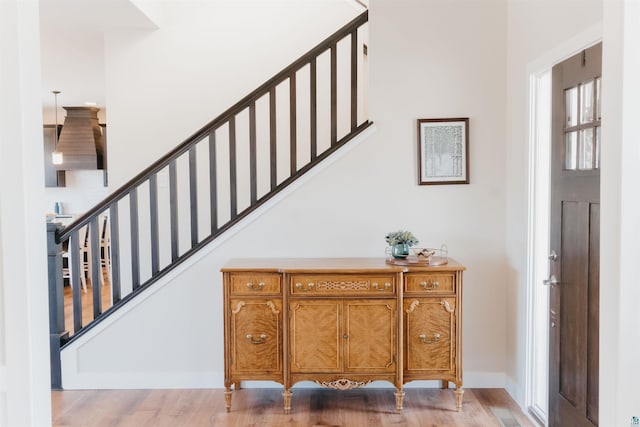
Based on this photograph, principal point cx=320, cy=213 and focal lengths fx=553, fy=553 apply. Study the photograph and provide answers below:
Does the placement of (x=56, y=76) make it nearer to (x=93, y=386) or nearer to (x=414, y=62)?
(x=93, y=386)

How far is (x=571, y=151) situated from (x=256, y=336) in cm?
214

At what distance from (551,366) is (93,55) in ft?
17.6

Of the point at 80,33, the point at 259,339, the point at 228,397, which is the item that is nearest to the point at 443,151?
the point at 259,339

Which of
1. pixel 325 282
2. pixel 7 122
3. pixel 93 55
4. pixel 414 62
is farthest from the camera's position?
pixel 93 55

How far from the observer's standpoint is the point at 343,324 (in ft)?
11.4

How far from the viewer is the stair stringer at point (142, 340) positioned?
12.9 feet

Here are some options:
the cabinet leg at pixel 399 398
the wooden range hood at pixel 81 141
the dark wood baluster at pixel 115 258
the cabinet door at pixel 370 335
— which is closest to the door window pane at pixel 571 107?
the cabinet door at pixel 370 335

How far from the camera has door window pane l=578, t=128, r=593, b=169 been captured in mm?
2680

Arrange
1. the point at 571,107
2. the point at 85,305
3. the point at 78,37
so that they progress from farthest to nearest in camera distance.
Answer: the point at 85,305 → the point at 78,37 → the point at 571,107

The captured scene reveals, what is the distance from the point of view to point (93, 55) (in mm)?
5973

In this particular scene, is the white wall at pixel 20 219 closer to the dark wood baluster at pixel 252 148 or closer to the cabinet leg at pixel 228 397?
the cabinet leg at pixel 228 397

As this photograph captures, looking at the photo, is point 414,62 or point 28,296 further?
point 414,62

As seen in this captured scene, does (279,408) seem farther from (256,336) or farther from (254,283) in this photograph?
(254,283)

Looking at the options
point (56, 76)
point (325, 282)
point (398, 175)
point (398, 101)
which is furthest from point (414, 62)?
point (56, 76)
